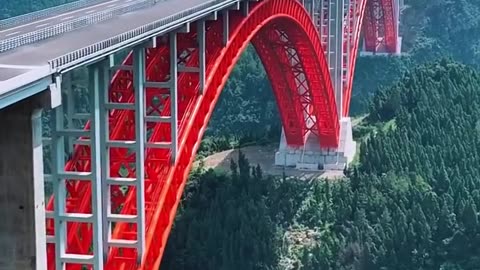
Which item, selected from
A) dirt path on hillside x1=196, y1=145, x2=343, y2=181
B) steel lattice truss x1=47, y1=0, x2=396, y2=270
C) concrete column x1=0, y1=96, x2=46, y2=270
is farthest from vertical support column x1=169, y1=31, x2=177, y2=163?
dirt path on hillside x1=196, y1=145, x2=343, y2=181

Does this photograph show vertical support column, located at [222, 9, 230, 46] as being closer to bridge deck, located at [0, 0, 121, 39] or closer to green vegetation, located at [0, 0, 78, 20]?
bridge deck, located at [0, 0, 121, 39]

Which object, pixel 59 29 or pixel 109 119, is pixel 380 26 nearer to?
pixel 109 119

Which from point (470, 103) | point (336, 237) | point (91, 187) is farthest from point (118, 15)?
point (470, 103)

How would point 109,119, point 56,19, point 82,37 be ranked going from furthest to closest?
1. point 56,19
2. point 109,119
3. point 82,37

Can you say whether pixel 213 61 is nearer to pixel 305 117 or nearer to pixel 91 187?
pixel 91 187

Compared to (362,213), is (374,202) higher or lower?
higher

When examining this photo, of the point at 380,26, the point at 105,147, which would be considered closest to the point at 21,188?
the point at 105,147

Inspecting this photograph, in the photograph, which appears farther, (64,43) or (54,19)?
(54,19)
